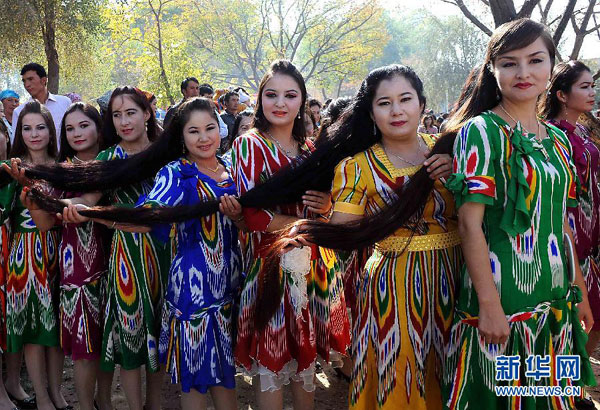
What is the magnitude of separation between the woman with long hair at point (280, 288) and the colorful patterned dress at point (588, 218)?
5.39 feet

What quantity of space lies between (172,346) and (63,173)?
1174 mm

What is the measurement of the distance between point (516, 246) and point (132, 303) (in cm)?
205

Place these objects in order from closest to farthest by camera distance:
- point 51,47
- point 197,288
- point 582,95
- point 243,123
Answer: point 197,288 < point 582,95 < point 243,123 < point 51,47

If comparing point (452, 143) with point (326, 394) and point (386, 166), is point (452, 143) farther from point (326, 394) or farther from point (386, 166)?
point (326, 394)

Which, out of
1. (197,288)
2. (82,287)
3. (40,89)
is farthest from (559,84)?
(40,89)

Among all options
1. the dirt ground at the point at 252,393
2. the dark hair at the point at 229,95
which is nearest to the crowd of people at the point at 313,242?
the dirt ground at the point at 252,393

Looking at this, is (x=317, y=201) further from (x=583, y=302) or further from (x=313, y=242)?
(x=583, y=302)

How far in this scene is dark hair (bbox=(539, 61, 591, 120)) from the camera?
12.1ft

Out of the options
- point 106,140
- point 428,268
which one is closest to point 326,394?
point 428,268

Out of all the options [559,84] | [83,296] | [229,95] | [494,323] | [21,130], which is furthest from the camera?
[229,95]

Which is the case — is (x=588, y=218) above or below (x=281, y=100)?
below

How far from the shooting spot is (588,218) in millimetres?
3492

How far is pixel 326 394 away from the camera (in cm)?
385

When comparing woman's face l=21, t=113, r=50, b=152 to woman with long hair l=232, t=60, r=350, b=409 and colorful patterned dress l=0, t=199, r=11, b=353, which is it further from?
woman with long hair l=232, t=60, r=350, b=409
